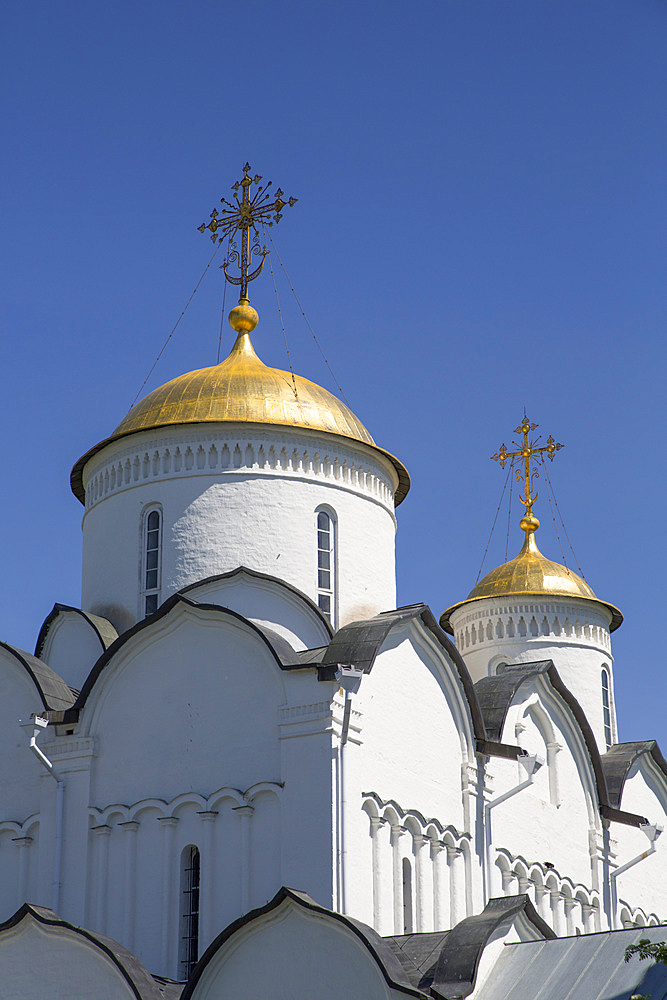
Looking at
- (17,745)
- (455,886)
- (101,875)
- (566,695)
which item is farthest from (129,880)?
(566,695)

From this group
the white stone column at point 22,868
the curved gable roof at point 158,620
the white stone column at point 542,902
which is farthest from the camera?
the white stone column at point 542,902

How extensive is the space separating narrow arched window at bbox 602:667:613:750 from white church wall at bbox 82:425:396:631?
5761mm

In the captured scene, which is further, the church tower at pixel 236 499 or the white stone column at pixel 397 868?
the church tower at pixel 236 499

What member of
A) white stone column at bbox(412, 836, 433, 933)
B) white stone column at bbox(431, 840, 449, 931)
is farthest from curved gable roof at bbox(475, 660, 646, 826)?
white stone column at bbox(412, 836, 433, 933)

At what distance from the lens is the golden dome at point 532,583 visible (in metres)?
21.2

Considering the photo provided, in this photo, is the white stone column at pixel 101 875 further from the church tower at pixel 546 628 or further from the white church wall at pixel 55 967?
the church tower at pixel 546 628

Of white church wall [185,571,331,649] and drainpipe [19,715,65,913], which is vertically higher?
white church wall [185,571,331,649]

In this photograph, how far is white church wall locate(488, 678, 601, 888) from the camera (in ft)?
50.9

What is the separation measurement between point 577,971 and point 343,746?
2875 mm

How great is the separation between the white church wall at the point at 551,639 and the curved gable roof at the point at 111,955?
32.7 ft

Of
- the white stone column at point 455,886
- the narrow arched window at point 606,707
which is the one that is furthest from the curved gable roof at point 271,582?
the narrow arched window at point 606,707

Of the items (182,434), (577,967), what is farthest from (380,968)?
(182,434)

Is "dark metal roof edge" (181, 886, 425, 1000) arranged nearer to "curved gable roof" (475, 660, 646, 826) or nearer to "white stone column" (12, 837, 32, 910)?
"white stone column" (12, 837, 32, 910)

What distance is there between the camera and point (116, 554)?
1623 cm
